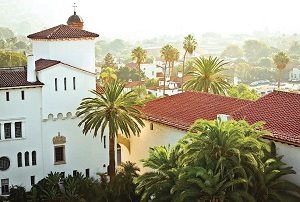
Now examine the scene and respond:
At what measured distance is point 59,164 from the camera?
4122 cm

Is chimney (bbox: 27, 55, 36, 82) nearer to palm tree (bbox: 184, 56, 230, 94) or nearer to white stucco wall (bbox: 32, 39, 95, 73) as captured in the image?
white stucco wall (bbox: 32, 39, 95, 73)

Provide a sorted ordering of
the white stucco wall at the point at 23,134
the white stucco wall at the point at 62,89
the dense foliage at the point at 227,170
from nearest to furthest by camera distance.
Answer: the dense foliage at the point at 227,170, the white stucco wall at the point at 23,134, the white stucco wall at the point at 62,89

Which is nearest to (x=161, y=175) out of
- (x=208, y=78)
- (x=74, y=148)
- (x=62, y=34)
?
(x=74, y=148)

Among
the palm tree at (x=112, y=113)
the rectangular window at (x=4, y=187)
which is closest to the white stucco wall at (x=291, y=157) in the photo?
the palm tree at (x=112, y=113)

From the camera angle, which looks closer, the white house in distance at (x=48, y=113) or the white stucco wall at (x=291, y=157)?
the white stucco wall at (x=291, y=157)

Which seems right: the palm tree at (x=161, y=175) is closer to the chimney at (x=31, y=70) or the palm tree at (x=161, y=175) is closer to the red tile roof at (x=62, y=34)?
the chimney at (x=31, y=70)

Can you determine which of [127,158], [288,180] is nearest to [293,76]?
[127,158]

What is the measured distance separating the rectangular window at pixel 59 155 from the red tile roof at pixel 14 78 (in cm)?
476

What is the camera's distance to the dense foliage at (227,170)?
2764 centimetres

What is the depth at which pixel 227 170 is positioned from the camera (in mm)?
27734

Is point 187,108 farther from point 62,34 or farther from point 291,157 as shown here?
point 291,157

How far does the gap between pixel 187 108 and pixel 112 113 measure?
5.31 metres

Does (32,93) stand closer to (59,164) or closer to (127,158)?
(59,164)

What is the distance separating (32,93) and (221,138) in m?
15.9
